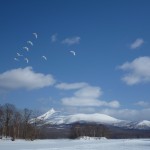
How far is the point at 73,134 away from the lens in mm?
149875

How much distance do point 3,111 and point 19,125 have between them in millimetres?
7616

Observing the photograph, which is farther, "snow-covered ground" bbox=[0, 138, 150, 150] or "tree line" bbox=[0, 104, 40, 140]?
"tree line" bbox=[0, 104, 40, 140]

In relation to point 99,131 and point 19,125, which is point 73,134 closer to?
point 99,131

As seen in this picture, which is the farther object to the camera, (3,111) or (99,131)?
(99,131)

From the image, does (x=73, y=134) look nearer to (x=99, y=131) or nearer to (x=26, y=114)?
(x=99, y=131)

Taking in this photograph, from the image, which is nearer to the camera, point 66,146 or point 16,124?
point 66,146

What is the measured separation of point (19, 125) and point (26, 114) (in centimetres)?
390

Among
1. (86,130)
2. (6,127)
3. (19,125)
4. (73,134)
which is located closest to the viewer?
(6,127)

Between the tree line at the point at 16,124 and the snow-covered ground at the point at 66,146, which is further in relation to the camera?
the tree line at the point at 16,124

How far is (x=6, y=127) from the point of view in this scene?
3757 inches

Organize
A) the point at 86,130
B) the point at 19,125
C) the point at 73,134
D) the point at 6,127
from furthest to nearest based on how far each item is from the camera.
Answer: the point at 86,130
the point at 73,134
the point at 19,125
the point at 6,127

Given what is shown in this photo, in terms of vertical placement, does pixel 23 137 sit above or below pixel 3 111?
below

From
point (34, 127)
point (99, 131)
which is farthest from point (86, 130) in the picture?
point (34, 127)

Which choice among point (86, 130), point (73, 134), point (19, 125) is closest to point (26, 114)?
point (19, 125)
